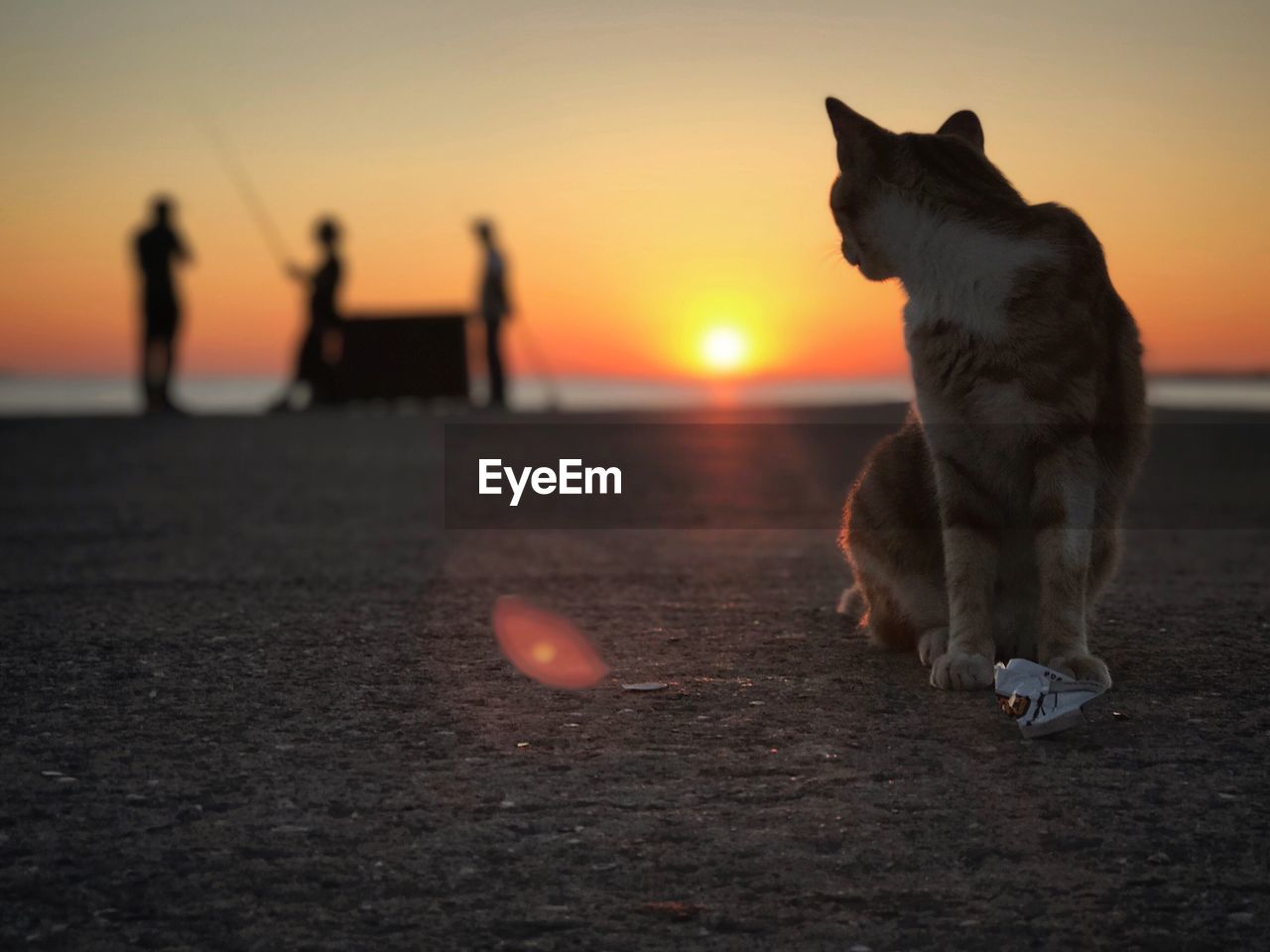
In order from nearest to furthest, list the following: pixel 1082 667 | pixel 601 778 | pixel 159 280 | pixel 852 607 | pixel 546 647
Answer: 1. pixel 601 778
2. pixel 1082 667
3. pixel 546 647
4. pixel 852 607
5. pixel 159 280

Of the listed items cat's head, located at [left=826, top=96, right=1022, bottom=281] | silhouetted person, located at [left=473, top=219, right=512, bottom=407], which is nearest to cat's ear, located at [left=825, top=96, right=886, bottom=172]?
cat's head, located at [left=826, top=96, right=1022, bottom=281]

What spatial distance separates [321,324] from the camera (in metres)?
21.6

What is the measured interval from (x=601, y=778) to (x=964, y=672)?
3.85ft

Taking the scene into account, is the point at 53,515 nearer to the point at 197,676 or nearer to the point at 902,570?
the point at 197,676

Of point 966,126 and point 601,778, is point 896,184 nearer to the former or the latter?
point 966,126

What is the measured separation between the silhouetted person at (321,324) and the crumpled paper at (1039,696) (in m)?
18.0

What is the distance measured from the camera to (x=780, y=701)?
145 inches

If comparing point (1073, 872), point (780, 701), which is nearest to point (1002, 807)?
point (1073, 872)

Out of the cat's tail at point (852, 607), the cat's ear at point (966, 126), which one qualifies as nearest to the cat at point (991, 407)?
the cat's ear at point (966, 126)

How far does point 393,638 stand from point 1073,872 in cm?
263

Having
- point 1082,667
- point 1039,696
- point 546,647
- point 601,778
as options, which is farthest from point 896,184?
point 601,778

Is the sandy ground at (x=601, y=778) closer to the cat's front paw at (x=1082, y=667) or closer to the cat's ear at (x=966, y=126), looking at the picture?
the cat's front paw at (x=1082, y=667)

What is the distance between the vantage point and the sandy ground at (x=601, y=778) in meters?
2.30

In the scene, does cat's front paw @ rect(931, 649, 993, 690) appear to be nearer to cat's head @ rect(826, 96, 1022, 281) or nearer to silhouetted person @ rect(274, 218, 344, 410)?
cat's head @ rect(826, 96, 1022, 281)
